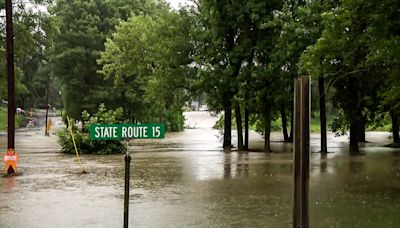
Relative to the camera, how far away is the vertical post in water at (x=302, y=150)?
6426 millimetres

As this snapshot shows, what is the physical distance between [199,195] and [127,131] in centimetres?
600

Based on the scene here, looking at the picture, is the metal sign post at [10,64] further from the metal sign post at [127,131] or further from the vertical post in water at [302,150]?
the vertical post in water at [302,150]

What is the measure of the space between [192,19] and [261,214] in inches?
879

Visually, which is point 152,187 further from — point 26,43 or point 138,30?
point 138,30

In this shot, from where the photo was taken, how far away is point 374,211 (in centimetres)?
1030

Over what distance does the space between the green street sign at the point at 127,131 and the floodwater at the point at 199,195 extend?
2692 mm

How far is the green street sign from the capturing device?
6949 millimetres

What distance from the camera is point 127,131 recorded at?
6953 mm

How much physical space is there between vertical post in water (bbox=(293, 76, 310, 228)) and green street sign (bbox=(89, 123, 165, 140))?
1.76 m

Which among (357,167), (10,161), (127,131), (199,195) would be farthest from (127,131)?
(357,167)

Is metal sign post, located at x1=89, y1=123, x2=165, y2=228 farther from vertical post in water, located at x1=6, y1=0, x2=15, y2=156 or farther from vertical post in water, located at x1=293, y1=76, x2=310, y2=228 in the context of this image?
vertical post in water, located at x1=6, y1=0, x2=15, y2=156

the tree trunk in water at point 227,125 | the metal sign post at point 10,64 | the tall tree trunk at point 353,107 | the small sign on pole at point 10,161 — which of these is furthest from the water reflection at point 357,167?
the metal sign post at point 10,64

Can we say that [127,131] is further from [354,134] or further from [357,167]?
[354,134]

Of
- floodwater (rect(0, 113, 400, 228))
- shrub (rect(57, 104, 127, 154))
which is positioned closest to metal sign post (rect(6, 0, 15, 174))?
floodwater (rect(0, 113, 400, 228))
